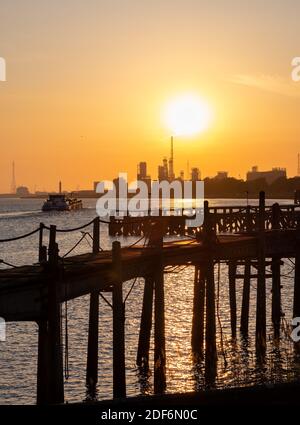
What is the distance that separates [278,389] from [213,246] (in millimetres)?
14498

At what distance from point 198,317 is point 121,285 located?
947cm

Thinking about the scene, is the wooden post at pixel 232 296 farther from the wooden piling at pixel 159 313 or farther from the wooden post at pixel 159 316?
the wooden piling at pixel 159 313

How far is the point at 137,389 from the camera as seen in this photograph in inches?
1055

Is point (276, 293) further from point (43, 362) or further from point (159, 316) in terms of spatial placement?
point (43, 362)

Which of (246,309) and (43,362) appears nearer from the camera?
(43,362)

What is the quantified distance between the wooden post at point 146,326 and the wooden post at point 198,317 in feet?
6.79

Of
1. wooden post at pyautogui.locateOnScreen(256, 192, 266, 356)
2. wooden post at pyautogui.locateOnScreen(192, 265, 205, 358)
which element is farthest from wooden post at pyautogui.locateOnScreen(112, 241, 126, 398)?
wooden post at pyautogui.locateOnScreen(256, 192, 266, 356)

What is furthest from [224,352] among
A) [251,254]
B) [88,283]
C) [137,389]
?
[88,283]

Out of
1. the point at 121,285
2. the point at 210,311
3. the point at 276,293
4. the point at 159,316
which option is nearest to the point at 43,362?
the point at 121,285

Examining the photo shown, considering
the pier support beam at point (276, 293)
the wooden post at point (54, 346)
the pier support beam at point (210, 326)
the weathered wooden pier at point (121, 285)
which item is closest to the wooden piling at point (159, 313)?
the weathered wooden pier at point (121, 285)

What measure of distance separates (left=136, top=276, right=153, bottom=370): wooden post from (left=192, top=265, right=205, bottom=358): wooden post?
6.79 ft

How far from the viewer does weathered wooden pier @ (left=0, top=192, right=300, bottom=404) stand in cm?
Result: 1898

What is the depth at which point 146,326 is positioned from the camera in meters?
29.4

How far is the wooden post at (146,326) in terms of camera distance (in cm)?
2916
